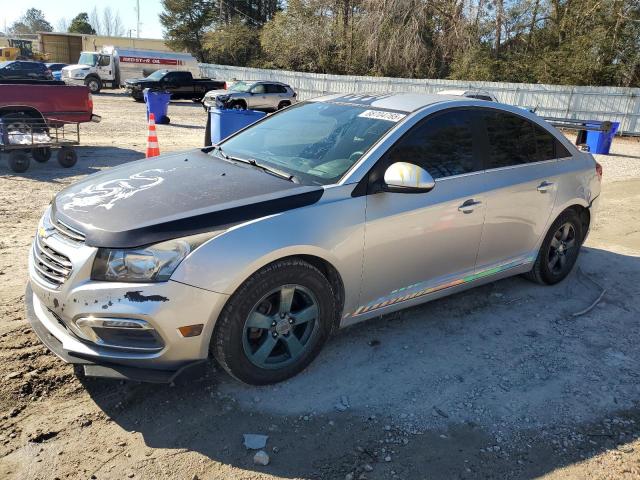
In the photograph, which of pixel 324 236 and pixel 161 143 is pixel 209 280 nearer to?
pixel 324 236

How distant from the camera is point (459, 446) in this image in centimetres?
286

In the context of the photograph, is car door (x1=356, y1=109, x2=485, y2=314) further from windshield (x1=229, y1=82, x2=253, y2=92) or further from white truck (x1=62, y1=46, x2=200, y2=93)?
white truck (x1=62, y1=46, x2=200, y2=93)

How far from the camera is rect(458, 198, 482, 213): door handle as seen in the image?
3883 millimetres

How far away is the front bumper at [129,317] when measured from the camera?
2693 millimetres

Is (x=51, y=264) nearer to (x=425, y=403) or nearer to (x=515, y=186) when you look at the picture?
(x=425, y=403)

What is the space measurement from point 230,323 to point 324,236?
0.75 m

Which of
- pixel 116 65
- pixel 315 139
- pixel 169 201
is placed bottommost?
pixel 169 201

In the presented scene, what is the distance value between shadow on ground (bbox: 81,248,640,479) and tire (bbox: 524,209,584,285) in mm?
685

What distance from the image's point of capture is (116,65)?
30703 mm

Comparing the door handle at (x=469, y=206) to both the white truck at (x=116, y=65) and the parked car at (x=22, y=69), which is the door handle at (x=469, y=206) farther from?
the white truck at (x=116, y=65)

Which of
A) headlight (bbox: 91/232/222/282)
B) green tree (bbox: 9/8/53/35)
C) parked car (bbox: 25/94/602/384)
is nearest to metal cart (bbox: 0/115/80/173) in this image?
parked car (bbox: 25/94/602/384)

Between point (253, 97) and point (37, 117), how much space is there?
13554 mm

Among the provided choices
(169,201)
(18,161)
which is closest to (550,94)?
(18,161)

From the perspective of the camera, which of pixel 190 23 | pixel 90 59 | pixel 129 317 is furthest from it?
pixel 190 23
